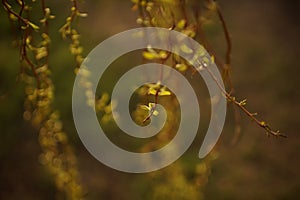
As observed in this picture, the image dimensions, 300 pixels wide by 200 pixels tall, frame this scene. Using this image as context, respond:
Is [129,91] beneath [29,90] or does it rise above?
beneath

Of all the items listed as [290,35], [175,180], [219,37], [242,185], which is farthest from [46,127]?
[290,35]

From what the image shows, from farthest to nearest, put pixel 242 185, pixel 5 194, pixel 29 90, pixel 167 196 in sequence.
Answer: pixel 242 185
pixel 5 194
pixel 167 196
pixel 29 90

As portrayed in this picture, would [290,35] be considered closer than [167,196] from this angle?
No

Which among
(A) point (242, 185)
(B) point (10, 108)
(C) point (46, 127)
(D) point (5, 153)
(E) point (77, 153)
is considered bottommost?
(A) point (242, 185)

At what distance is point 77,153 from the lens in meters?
2.75

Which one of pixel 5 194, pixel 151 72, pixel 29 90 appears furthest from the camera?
pixel 5 194

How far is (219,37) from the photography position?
3229 millimetres

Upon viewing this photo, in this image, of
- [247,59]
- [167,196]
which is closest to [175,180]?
[167,196]

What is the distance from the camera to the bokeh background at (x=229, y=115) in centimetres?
256

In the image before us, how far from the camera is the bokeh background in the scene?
256 cm

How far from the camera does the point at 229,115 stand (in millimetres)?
3002

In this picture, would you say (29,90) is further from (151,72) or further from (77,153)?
(77,153)

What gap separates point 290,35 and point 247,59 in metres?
0.38

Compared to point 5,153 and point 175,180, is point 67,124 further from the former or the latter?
point 175,180
